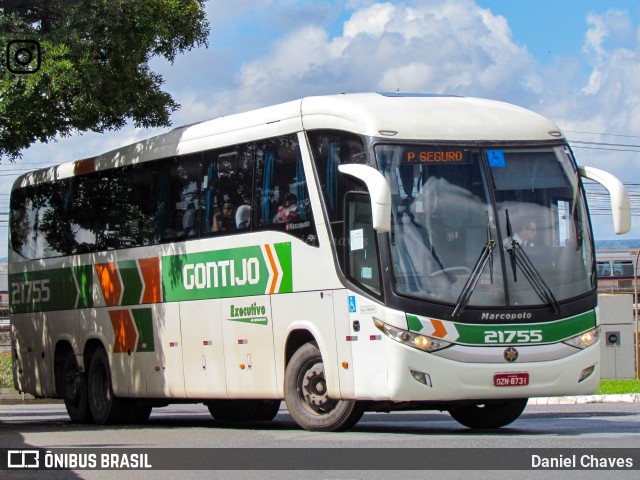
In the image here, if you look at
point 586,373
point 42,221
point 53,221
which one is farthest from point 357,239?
point 42,221

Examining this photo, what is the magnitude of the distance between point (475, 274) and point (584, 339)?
1550 mm

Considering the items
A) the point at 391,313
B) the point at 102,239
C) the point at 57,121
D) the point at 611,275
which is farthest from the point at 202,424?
the point at 611,275

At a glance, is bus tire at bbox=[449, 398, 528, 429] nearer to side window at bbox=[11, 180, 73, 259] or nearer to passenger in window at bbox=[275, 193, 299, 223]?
passenger in window at bbox=[275, 193, 299, 223]

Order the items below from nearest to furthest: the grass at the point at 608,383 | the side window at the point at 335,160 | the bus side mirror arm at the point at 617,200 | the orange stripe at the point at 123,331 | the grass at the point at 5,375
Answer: the side window at the point at 335,160 < the bus side mirror arm at the point at 617,200 < the orange stripe at the point at 123,331 < the grass at the point at 608,383 < the grass at the point at 5,375

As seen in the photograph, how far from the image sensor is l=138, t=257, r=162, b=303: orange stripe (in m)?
18.4

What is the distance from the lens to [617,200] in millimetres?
14641

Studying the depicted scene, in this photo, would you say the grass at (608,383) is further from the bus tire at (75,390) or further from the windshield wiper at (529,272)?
the windshield wiper at (529,272)

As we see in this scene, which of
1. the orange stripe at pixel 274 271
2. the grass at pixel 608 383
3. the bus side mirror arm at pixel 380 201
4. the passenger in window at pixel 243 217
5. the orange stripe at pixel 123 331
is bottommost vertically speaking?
the grass at pixel 608 383

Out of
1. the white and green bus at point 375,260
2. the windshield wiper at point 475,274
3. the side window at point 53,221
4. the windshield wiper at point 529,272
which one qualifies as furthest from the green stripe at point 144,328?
the windshield wiper at point 529,272

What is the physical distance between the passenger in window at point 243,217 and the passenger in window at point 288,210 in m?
0.72

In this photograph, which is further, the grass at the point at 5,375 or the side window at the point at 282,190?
the grass at the point at 5,375

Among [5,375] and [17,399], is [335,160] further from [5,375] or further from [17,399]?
[5,375]

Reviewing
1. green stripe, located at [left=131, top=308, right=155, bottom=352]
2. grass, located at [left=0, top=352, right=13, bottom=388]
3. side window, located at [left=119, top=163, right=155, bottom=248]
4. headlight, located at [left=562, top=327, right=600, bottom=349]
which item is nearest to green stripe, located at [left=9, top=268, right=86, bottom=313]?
side window, located at [left=119, top=163, right=155, bottom=248]

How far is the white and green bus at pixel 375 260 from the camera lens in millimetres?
13789
